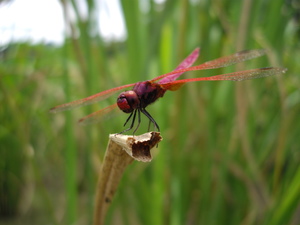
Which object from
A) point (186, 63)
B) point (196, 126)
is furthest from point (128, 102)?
point (196, 126)

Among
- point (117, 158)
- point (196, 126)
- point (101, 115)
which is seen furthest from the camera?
point (196, 126)

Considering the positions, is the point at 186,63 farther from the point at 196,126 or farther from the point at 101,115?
the point at 196,126

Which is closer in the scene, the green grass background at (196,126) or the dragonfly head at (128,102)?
the dragonfly head at (128,102)

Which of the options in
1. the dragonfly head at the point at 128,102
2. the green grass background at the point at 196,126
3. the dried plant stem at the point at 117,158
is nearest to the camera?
the dried plant stem at the point at 117,158

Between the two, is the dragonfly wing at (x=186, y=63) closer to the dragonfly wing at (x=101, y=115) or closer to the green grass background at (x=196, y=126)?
the dragonfly wing at (x=101, y=115)

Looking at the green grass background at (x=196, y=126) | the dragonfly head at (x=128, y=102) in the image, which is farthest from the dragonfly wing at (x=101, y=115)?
the green grass background at (x=196, y=126)

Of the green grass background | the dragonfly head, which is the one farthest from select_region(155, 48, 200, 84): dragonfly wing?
the green grass background

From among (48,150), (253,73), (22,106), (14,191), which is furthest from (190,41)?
(48,150)

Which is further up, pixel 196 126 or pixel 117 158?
pixel 196 126
